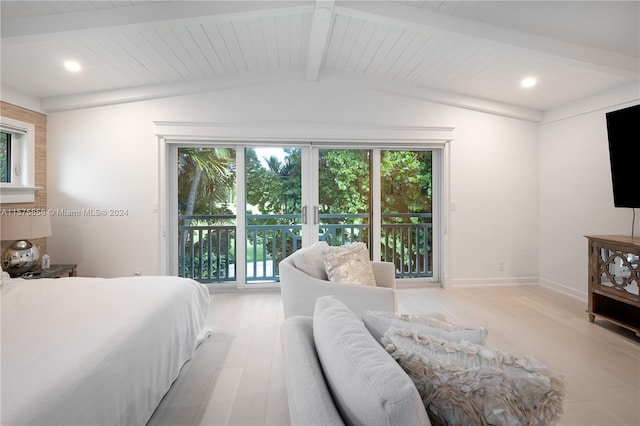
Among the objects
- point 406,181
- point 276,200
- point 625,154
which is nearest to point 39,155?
point 276,200

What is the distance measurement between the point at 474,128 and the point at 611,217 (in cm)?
174

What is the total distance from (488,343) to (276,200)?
2.75 meters

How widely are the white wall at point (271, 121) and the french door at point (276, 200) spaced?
0.37 metres

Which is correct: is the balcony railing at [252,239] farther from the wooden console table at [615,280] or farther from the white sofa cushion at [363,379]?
the white sofa cushion at [363,379]

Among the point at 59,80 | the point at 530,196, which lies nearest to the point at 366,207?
the point at 530,196

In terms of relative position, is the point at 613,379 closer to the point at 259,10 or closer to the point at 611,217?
the point at 611,217

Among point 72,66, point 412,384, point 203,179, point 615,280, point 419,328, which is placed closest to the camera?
point 412,384

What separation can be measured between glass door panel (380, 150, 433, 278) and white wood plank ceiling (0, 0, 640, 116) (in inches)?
34.2

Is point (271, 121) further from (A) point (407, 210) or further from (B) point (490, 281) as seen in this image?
(B) point (490, 281)

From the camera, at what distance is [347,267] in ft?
8.23

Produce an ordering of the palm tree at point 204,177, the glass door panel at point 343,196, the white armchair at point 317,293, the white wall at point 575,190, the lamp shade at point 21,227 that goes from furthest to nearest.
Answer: the glass door panel at point 343,196, the palm tree at point 204,177, the white wall at point 575,190, the lamp shade at point 21,227, the white armchair at point 317,293

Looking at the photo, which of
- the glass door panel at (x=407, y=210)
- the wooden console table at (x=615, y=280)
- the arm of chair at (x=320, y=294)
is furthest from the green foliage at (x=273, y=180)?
the wooden console table at (x=615, y=280)

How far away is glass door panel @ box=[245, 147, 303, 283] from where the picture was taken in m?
4.28

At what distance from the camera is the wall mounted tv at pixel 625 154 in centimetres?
284
